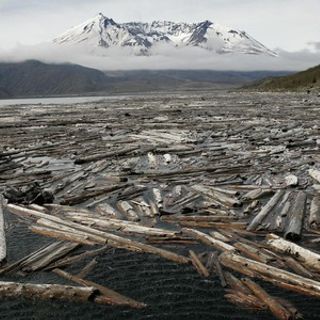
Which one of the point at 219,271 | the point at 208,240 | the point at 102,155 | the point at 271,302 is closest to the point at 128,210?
the point at 208,240

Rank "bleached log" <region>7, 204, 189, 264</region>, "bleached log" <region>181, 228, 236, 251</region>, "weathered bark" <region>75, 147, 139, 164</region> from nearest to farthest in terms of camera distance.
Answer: "bleached log" <region>7, 204, 189, 264</region> → "bleached log" <region>181, 228, 236, 251</region> → "weathered bark" <region>75, 147, 139, 164</region>

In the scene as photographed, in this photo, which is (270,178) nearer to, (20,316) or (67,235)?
(67,235)

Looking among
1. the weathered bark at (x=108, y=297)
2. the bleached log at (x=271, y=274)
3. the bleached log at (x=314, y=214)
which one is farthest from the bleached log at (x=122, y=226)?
the bleached log at (x=314, y=214)

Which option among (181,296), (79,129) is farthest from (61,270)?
(79,129)

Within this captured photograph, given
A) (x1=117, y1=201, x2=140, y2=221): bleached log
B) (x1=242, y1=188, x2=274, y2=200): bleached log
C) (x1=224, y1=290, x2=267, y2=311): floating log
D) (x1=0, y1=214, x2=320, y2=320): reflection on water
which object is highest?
(x1=242, y1=188, x2=274, y2=200): bleached log

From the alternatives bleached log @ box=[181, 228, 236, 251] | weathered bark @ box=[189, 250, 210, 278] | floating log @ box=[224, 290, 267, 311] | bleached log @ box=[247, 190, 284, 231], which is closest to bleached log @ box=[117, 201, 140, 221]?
bleached log @ box=[181, 228, 236, 251]

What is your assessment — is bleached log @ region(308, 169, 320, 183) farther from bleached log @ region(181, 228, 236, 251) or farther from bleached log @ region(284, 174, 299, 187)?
bleached log @ region(181, 228, 236, 251)

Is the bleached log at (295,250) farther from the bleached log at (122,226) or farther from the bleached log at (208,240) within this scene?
the bleached log at (122,226)

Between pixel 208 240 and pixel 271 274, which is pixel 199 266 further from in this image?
pixel 271 274
